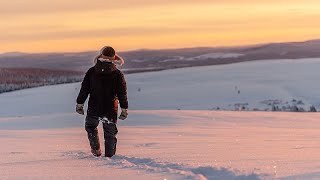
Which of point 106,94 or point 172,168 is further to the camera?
point 106,94

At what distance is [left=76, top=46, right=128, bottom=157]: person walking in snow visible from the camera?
6918 mm

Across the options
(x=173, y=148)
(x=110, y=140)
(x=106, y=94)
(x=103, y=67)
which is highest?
(x=103, y=67)

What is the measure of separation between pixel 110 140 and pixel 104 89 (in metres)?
0.60

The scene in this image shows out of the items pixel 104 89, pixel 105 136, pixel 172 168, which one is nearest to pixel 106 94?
pixel 104 89

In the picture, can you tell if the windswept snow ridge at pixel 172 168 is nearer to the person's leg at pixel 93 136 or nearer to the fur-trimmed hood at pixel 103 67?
the person's leg at pixel 93 136

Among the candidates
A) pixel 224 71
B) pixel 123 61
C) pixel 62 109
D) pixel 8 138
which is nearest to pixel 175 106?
pixel 62 109

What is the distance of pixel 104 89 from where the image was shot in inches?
274

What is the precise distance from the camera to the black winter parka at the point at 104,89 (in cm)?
694

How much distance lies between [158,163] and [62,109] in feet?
69.3

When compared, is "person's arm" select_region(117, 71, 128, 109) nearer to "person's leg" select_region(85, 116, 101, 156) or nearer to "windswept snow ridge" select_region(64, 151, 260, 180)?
"person's leg" select_region(85, 116, 101, 156)

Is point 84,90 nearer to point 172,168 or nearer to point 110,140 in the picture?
point 110,140

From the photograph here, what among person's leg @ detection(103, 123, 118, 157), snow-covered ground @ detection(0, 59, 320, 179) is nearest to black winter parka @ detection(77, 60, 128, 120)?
person's leg @ detection(103, 123, 118, 157)

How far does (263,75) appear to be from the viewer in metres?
35.8

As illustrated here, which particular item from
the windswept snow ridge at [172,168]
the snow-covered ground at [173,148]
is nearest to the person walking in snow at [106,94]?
the snow-covered ground at [173,148]
